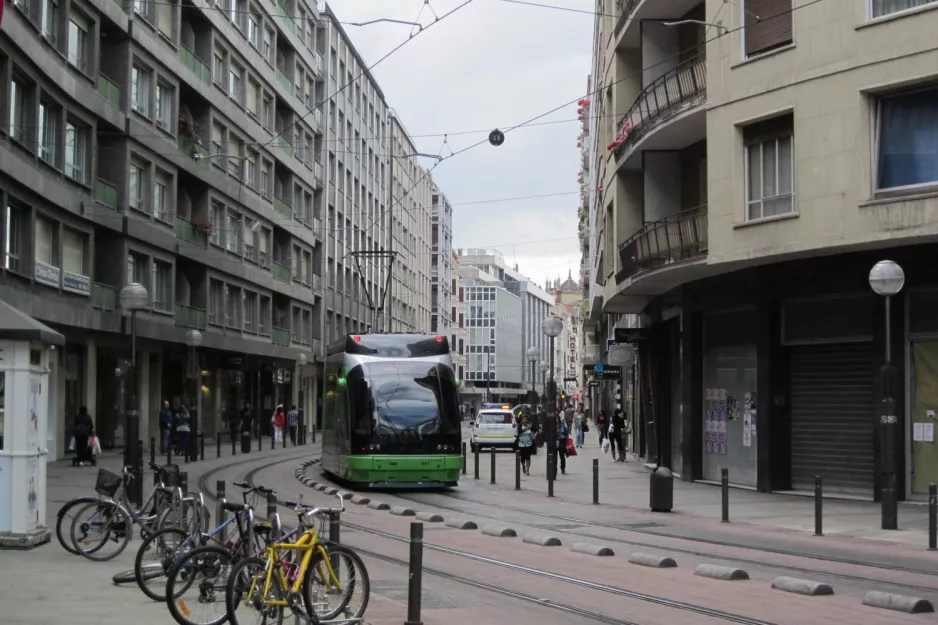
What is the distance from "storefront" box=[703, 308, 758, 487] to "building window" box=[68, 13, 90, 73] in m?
20.0

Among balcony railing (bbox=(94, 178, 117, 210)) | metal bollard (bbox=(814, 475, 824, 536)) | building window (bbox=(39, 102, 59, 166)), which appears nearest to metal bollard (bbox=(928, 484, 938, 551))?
metal bollard (bbox=(814, 475, 824, 536))

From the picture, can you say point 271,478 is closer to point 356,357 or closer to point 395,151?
point 356,357

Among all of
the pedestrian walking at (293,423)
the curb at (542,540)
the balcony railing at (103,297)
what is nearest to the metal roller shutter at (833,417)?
the curb at (542,540)

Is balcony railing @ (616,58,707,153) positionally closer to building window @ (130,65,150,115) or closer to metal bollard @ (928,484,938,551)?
metal bollard @ (928,484,938,551)

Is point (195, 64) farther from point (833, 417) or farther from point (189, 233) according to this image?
Result: point (833, 417)

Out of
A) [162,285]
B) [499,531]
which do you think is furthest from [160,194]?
[499,531]

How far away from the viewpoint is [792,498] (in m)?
24.0

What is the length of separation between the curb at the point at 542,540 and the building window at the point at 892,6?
38.9 feet

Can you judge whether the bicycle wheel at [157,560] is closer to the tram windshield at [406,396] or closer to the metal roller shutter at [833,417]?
the tram windshield at [406,396]

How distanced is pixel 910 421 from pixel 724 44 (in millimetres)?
8609

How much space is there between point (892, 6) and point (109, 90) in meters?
25.3

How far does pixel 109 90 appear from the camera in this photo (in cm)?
3769

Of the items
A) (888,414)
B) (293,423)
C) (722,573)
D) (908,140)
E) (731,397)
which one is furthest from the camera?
(293,423)

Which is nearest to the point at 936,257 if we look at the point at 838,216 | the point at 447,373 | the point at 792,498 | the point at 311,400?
the point at 838,216
